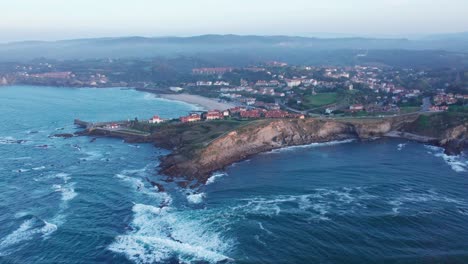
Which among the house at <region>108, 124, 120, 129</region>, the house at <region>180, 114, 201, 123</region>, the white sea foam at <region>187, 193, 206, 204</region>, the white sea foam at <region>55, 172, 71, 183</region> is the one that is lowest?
the white sea foam at <region>55, 172, 71, 183</region>

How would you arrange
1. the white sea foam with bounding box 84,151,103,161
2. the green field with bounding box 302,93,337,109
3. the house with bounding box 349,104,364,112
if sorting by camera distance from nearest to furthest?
the white sea foam with bounding box 84,151,103,161
the house with bounding box 349,104,364,112
the green field with bounding box 302,93,337,109

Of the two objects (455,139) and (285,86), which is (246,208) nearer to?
(455,139)

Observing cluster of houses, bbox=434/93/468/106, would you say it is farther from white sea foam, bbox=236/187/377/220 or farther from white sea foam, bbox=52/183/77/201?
white sea foam, bbox=52/183/77/201

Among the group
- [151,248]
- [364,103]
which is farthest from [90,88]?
[151,248]

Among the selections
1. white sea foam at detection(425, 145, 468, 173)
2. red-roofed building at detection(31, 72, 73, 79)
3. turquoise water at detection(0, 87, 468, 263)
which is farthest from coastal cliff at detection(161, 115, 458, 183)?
red-roofed building at detection(31, 72, 73, 79)

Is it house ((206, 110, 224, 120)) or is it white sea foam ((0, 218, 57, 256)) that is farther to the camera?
house ((206, 110, 224, 120))

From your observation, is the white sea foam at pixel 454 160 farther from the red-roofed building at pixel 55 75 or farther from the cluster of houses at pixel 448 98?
the red-roofed building at pixel 55 75

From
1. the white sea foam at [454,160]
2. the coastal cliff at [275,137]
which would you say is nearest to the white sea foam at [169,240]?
the coastal cliff at [275,137]
